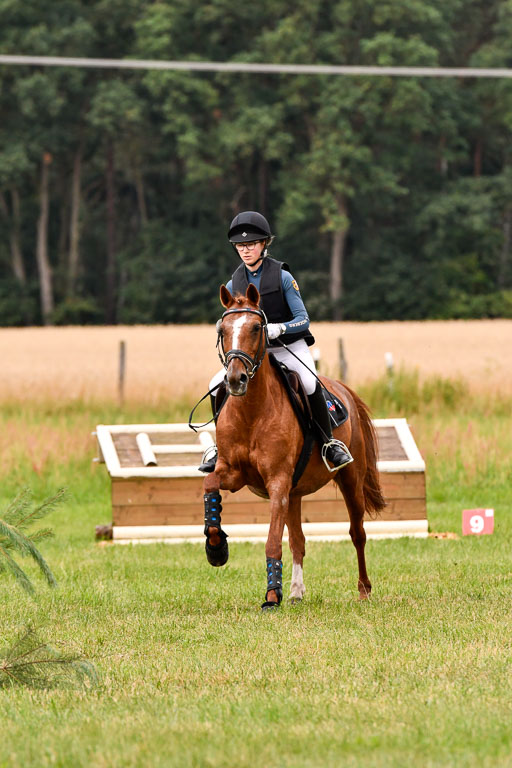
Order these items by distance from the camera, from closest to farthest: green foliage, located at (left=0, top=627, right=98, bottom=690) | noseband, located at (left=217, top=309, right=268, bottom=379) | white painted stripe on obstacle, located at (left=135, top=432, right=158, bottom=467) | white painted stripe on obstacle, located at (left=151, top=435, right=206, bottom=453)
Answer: green foliage, located at (left=0, top=627, right=98, bottom=690) → noseband, located at (left=217, top=309, right=268, bottom=379) → white painted stripe on obstacle, located at (left=135, top=432, right=158, bottom=467) → white painted stripe on obstacle, located at (left=151, top=435, right=206, bottom=453)

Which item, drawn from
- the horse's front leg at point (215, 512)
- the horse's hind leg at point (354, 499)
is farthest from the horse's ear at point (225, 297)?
the horse's hind leg at point (354, 499)

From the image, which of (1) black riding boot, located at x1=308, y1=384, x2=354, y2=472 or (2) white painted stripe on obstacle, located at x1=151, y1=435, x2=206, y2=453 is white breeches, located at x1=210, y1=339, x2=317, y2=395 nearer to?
(1) black riding boot, located at x1=308, y1=384, x2=354, y2=472

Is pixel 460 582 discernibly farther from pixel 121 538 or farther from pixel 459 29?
pixel 459 29

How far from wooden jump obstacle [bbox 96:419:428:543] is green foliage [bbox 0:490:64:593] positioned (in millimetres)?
6763

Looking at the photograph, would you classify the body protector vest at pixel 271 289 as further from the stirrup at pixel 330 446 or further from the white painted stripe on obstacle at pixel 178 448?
the white painted stripe on obstacle at pixel 178 448

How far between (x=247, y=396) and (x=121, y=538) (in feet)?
16.7

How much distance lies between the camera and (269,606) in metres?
8.84

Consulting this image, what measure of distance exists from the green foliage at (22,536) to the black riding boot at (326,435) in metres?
3.42

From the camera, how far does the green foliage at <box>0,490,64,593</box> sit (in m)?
6.05

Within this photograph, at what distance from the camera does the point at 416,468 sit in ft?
43.5

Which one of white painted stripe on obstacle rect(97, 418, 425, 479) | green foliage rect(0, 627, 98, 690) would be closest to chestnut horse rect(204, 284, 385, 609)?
green foliage rect(0, 627, 98, 690)

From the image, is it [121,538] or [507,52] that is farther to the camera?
[507,52]

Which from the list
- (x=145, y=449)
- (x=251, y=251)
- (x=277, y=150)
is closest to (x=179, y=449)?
(x=145, y=449)

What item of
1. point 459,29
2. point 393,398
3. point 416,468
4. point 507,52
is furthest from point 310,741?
point 459,29
